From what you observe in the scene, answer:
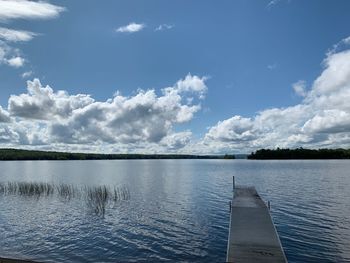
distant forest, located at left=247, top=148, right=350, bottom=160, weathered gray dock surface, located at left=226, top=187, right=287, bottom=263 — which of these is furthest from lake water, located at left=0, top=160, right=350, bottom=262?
distant forest, located at left=247, top=148, right=350, bottom=160

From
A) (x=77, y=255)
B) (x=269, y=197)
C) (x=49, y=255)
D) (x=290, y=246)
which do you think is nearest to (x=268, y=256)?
(x=290, y=246)

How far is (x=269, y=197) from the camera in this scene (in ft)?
119

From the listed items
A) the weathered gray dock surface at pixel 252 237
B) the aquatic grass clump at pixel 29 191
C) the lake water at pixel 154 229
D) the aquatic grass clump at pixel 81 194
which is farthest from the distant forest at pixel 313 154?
the weathered gray dock surface at pixel 252 237

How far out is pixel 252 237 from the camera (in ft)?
53.4

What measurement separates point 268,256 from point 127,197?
24703mm

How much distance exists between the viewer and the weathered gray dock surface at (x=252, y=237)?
1326 cm

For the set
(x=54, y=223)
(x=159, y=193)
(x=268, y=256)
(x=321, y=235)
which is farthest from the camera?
(x=159, y=193)

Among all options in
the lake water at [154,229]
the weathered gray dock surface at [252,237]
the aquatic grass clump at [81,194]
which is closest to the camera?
the weathered gray dock surface at [252,237]

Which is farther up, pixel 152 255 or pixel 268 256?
pixel 268 256

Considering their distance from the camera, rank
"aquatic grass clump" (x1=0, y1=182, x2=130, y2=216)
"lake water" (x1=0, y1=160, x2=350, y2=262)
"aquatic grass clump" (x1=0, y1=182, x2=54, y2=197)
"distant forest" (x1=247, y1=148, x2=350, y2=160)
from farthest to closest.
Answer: "distant forest" (x1=247, y1=148, x2=350, y2=160)
"aquatic grass clump" (x1=0, y1=182, x2=54, y2=197)
"aquatic grass clump" (x1=0, y1=182, x2=130, y2=216)
"lake water" (x1=0, y1=160, x2=350, y2=262)

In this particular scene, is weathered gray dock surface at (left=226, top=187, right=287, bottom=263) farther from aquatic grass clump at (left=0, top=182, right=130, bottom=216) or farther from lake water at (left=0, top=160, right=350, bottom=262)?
aquatic grass clump at (left=0, top=182, right=130, bottom=216)

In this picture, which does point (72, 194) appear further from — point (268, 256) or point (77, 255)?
point (268, 256)

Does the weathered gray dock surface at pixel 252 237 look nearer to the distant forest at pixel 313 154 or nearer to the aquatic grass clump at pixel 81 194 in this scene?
the aquatic grass clump at pixel 81 194

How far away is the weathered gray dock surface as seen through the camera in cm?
1326
